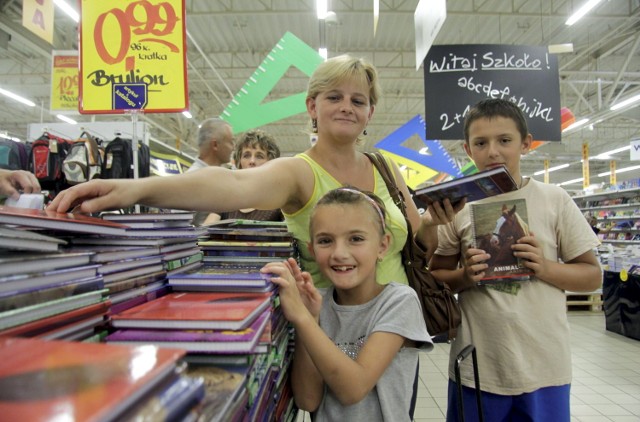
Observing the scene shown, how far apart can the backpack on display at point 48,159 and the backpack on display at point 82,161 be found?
16 cm

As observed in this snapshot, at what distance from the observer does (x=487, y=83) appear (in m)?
3.18

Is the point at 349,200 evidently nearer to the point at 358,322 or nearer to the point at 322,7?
the point at 358,322

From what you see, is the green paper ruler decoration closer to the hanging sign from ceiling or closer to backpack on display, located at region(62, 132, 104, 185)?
backpack on display, located at region(62, 132, 104, 185)

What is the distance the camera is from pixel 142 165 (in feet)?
14.8

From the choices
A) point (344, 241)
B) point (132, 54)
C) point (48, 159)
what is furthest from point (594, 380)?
point (48, 159)

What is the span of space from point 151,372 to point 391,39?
11886 millimetres

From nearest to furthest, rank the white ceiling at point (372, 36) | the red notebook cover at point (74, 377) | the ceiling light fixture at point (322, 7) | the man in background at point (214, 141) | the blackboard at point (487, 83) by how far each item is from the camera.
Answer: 1. the red notebook cover at point (74, 377)
2. the blackboard at point (487, 83)
3. the man in background at point (214, 141)
4. the ceiling light fixture at point (322, 7)
5. the white ceiling at point (372, 36)

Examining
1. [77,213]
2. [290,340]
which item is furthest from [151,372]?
[290,340]

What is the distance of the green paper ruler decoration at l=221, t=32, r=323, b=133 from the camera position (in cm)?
A: 287

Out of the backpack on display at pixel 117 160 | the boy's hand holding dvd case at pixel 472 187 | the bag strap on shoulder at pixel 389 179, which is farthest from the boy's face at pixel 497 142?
the backpack on display at pixel 117 160

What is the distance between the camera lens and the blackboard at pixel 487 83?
10.2 ft

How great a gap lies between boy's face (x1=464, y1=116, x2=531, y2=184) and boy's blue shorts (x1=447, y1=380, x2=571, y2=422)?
787 mm

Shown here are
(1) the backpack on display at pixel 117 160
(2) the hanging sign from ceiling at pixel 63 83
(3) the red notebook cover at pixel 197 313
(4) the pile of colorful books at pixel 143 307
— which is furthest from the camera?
(2) the hanging sign from ceiling at pixel 63 83

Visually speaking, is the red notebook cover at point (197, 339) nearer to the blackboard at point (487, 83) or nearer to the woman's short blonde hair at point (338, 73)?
the woman's short blonde hair at point (338, 73)
